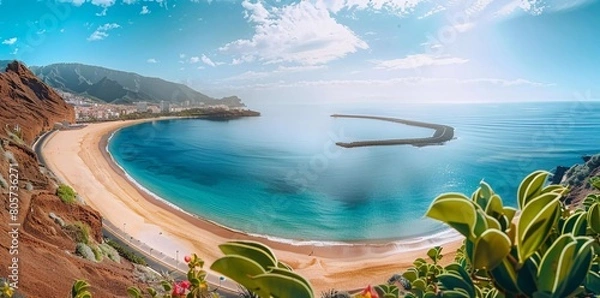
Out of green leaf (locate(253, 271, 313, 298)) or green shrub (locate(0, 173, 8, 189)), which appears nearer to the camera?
green leaf (locate(253, 271, 313, 298))

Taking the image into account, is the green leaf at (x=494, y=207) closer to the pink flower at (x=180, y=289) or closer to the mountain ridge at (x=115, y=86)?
the pink flower at (x=180, y=289)

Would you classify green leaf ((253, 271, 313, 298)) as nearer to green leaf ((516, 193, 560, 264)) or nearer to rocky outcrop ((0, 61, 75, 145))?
green leaf ((516, 193, 560, 264))

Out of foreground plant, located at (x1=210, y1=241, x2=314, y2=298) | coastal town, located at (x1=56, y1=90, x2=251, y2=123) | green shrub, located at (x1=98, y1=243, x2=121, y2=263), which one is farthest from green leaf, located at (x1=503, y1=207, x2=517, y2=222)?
coastal town, located at (x1=56, y1=90, x2=251, y2=123)

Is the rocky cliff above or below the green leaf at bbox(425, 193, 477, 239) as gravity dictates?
below

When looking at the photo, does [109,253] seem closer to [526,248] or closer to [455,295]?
[455,295]

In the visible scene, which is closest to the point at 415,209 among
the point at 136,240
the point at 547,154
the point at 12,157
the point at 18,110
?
the point at 136,240

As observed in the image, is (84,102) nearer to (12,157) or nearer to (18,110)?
(18,110)
